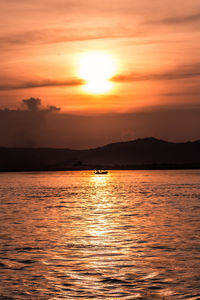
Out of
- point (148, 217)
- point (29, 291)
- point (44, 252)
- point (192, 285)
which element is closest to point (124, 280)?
point (192, 285)

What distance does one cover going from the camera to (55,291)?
15.7 meters

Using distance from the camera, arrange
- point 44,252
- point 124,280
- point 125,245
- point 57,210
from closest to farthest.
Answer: point 124,280 → point 44,252 → point 125,245 → point 57,210

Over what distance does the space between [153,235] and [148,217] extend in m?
11.0

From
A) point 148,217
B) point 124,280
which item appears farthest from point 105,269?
point 148,217

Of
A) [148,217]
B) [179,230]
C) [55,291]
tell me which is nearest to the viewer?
[55,291]

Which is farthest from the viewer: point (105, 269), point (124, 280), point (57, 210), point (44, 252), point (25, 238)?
point (57, 210)

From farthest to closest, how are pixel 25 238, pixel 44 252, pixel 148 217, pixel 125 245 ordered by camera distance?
1. pixel 148 217
2. pixel 25 238
3. pixel 125 245
4. pixel 44 252

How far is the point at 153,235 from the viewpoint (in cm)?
2789

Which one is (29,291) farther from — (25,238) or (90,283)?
(25,238)

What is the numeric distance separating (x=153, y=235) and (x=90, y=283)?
38.8 feet

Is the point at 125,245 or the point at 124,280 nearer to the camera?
the point at 124,280

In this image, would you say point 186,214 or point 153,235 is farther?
point 186,214

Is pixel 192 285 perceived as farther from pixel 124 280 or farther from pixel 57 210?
pixel 57 210

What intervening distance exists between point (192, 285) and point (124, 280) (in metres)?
2.35
